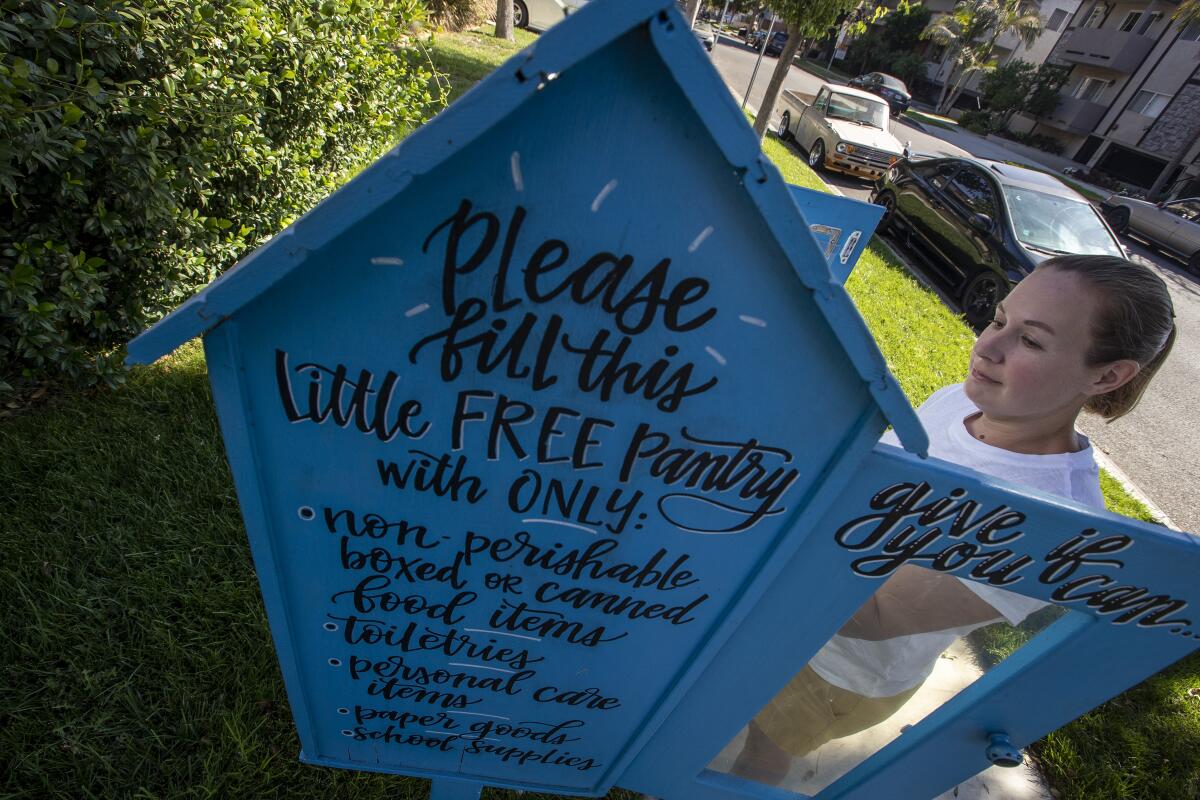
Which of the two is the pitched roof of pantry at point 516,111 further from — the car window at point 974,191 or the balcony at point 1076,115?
the balcony at point 1076,115

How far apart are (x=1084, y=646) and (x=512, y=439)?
140 cm

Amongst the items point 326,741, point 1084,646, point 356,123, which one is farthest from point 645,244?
point 356,123

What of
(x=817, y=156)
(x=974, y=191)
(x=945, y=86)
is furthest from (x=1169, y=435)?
(x=945, y=86)

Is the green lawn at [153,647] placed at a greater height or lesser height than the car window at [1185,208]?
lesser

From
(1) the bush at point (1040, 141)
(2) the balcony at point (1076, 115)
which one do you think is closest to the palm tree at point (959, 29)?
(1) the bush at point (1040, 141)

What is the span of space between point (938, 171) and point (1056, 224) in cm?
→ 217

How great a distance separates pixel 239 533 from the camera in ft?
8.45

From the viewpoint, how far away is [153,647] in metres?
Result: 2.14

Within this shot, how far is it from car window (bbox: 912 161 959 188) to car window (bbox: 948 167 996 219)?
162 millimetres

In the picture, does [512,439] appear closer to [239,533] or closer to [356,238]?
[356,238]

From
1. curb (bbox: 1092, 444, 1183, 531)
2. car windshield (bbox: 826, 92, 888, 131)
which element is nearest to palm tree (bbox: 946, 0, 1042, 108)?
car windshield (bbox: 826, 92, 888, 131)

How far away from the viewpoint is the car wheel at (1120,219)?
1468 centimetres

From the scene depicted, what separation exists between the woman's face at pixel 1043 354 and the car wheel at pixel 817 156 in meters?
11.6

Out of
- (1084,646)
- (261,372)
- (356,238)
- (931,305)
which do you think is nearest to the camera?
(356,238)
